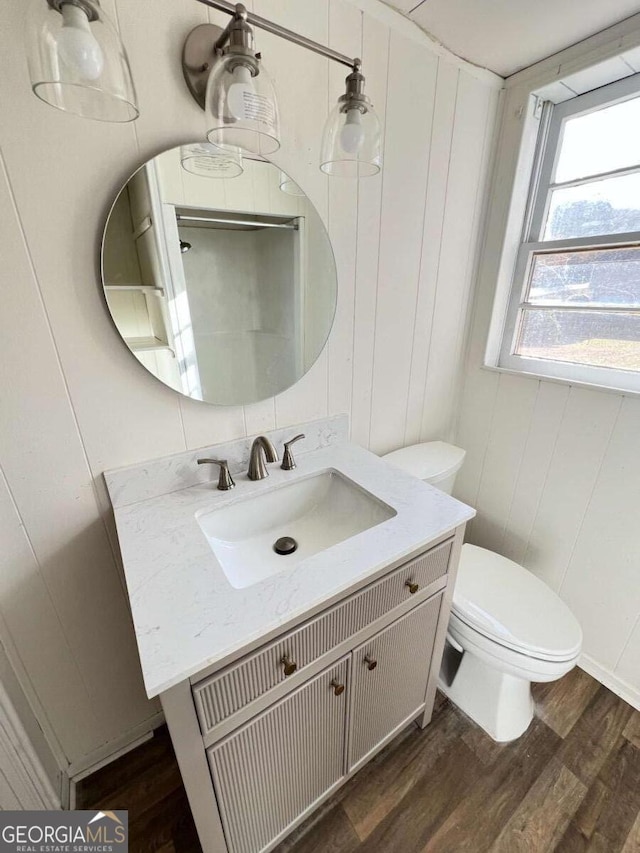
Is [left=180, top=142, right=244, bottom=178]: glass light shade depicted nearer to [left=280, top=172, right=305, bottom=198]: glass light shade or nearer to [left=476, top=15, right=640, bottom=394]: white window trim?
[left=280, top=172, right=305, bottom=198]: glass light shade

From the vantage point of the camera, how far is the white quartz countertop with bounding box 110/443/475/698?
56 centimetres

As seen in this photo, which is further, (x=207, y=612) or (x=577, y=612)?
(x=577, y=612)

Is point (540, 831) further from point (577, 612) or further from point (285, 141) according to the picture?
point (285, 141)

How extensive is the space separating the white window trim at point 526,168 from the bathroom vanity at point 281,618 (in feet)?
2.56

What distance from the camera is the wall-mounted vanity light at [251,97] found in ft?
1.93

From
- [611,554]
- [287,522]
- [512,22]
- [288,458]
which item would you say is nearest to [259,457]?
[288,458]

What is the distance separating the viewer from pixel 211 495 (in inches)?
37.8

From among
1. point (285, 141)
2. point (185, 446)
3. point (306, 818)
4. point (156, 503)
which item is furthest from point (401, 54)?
point (306, 818)

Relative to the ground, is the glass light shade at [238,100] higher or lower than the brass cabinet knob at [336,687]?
higher

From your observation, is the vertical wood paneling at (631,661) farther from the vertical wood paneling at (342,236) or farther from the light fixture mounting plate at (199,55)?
the light fixture mounting plate at (199,55)

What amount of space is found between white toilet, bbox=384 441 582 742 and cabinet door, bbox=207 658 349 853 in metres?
0.47

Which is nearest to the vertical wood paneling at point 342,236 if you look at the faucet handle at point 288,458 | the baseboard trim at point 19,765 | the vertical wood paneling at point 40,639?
the faucet handle at point 288,458

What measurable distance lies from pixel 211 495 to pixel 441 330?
1.07 m
